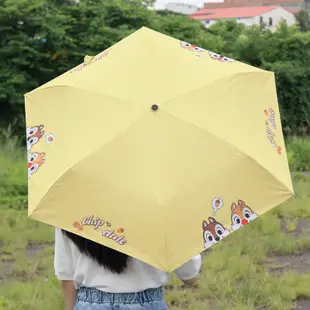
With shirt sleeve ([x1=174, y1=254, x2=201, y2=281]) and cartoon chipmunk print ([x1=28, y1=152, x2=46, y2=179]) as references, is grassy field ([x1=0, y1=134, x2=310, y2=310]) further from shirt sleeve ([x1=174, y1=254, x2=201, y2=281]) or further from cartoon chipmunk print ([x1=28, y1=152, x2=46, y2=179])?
cartoon chipmunk print ([x1=28, y1=152, x2=46, y2=179])

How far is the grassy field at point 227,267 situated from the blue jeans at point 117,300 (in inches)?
87.0

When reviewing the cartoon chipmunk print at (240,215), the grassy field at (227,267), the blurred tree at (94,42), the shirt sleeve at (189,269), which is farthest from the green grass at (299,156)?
the cartoon chipmunk print at (240,215)

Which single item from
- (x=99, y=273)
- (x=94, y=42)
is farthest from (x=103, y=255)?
(x=94, y=42)

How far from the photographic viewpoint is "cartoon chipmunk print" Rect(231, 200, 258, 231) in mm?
2084

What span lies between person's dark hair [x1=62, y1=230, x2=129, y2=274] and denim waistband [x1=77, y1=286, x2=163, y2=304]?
0.09m

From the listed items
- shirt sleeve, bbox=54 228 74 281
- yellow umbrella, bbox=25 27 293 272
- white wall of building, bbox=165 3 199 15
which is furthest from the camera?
white wall of building, bbox=165 3 199 15

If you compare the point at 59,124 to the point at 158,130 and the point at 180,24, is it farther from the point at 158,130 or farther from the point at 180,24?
the point at 180,24

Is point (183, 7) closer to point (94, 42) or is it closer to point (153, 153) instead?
point (94, 42)

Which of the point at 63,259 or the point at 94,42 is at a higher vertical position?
the point at 63,259

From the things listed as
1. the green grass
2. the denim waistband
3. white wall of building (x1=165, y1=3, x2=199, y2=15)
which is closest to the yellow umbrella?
the denim waistband

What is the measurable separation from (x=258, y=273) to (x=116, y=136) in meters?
3.39

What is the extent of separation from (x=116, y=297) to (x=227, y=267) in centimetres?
320

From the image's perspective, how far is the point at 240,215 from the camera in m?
2.10

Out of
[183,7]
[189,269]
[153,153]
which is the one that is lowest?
[183,7]
